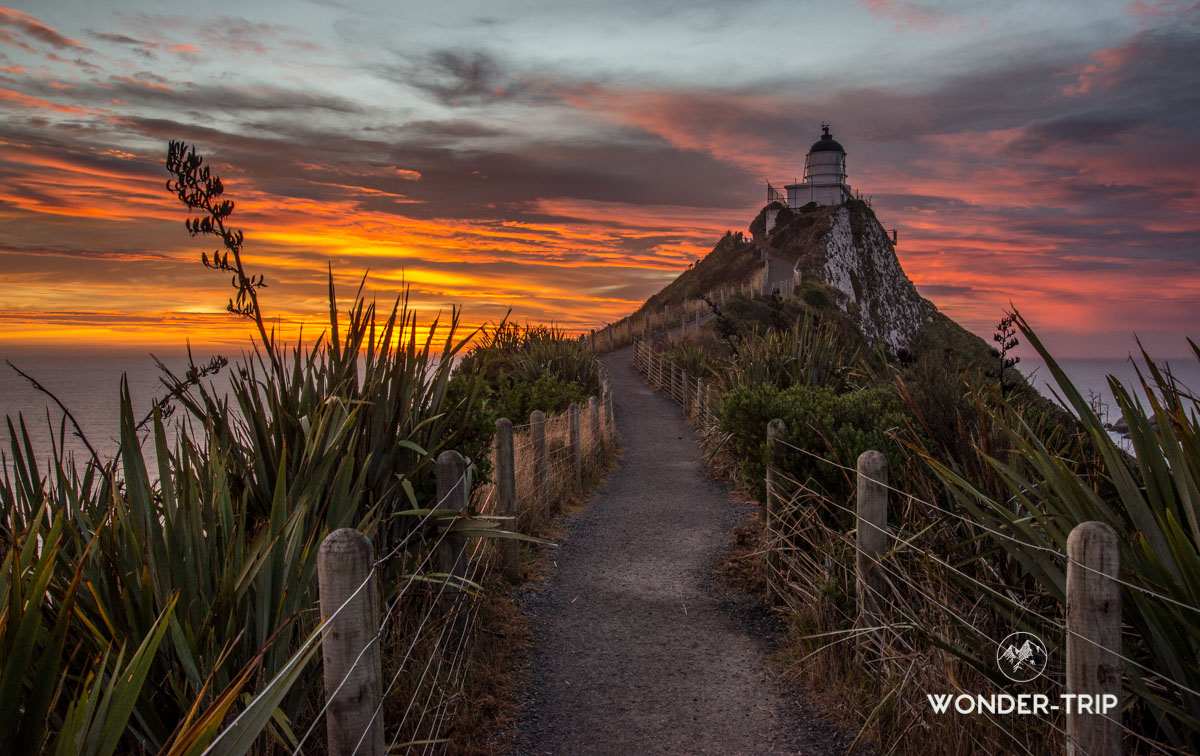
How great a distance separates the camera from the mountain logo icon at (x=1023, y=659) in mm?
3277

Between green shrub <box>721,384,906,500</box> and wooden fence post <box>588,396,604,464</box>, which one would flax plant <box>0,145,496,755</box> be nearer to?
green shrub <box>721,384,906,500</box>

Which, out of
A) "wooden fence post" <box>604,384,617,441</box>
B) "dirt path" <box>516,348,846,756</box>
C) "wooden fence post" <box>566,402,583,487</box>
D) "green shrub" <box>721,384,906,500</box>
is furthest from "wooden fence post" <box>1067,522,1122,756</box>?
"wooden fence post" <box>604,384,617,441</box>

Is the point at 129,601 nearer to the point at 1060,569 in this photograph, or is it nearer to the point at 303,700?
the point at 303,700

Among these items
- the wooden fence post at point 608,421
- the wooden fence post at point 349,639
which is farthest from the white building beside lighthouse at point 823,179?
the wooden fence post at point 349,639

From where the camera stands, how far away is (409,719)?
3.91 meters

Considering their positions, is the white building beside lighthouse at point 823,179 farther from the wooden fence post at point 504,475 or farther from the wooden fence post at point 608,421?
the wooden fence post at point 504,475

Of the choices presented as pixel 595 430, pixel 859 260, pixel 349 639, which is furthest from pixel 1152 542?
pixel 859 260

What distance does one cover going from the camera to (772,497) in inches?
258

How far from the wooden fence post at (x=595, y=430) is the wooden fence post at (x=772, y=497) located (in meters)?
5.90

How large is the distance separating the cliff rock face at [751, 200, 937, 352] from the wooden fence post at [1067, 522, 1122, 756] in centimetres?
5702

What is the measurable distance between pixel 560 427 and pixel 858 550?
7641mm

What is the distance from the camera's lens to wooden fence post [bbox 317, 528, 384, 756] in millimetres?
2607

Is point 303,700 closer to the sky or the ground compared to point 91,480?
closer to the ground

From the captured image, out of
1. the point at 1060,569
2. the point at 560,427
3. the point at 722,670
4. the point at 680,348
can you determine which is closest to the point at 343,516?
the point at 722,670
